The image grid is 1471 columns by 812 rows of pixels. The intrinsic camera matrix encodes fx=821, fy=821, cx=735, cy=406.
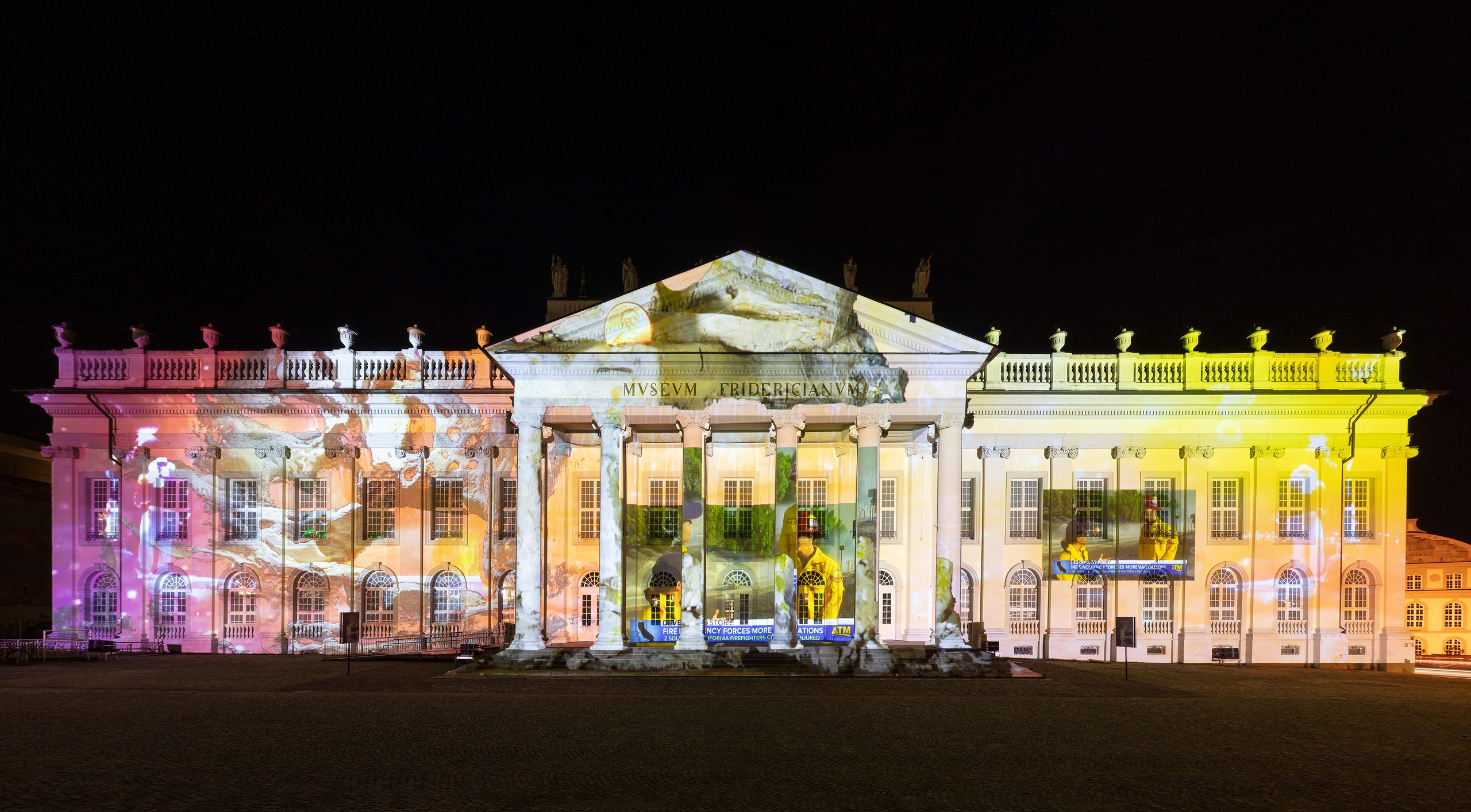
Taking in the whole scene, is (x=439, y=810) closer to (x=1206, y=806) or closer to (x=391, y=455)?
(x=1206, y=806)

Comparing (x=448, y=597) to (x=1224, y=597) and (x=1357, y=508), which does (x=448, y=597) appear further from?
(x=1357, y=508)

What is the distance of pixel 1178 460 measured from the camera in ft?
99.8

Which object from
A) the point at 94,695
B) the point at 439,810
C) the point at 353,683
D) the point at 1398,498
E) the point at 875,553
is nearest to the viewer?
the point at 439,810

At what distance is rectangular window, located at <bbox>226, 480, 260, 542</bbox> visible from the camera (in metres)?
31.0

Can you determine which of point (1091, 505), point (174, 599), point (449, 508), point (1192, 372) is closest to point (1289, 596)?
point (1091, 505)

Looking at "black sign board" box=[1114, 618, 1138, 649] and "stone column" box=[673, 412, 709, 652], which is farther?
"stone column" box=[673, 412, 709, 652]

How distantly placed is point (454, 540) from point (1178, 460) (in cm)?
2709

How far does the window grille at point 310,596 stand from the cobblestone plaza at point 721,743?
274 inches

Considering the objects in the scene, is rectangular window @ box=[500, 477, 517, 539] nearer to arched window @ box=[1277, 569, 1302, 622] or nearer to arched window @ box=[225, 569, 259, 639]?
arched window @ box=[225, 569, 259, 639]

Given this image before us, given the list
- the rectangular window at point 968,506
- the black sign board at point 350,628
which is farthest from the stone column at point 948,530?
the black sign board at point 350,628

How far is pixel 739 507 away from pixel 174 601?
21.4m

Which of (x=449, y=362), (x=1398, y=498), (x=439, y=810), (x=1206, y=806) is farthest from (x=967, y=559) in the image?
(x=439, y=810)

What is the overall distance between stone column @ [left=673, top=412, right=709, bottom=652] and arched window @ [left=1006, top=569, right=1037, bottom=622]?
482 inches

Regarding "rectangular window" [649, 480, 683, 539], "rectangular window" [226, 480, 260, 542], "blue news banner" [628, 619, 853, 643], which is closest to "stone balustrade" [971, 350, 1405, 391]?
"blue news banner" [628, 619, 853, 643]
